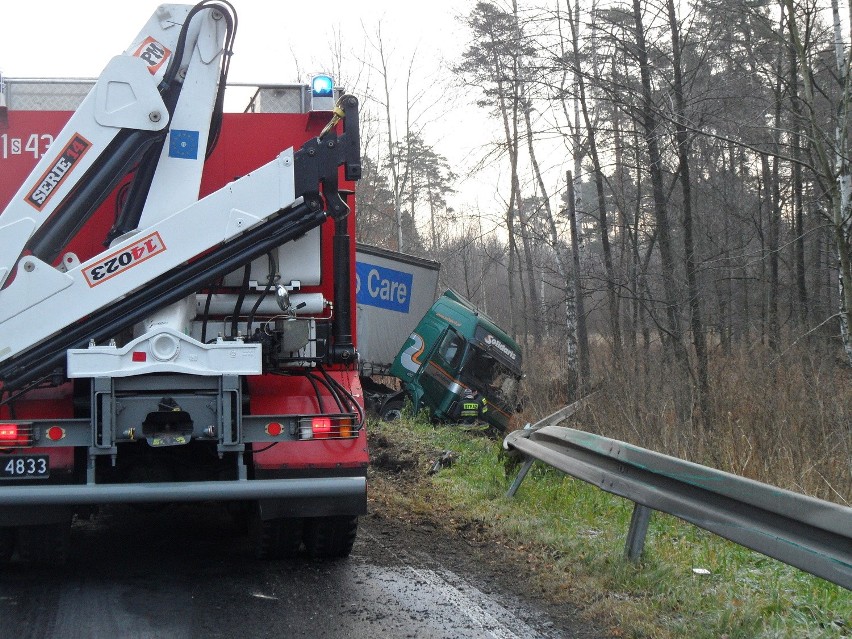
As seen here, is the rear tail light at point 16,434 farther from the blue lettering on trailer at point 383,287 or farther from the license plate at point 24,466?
the blue lettering on trailer at point 383,287

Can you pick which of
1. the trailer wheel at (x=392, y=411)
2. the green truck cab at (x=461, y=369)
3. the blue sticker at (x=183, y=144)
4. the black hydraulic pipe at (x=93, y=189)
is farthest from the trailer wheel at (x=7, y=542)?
the trailer wheel at (x=392, y=411)

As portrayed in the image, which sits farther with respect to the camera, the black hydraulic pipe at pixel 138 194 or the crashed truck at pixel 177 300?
the black hydraulic pipe at pixel 138 194

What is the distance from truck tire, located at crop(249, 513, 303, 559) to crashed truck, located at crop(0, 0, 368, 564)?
0.06ft

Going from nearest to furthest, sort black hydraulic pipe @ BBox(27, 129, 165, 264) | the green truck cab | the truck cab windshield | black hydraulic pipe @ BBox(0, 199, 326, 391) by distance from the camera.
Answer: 1. black hydraulic pipe @ BBox(0, 199, 326, 391)
2. black hydraulic pipe @ BBox(27, 129, 165, 264)
3. the green truck cab
4. the truck cab windshield

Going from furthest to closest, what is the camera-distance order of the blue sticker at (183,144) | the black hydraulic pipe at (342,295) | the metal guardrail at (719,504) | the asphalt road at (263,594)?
the black hydraulic pipe at (342,295)
the blue sticker at (183,144)
the asphalt road at (263,594)
the metal guardrail at (719,504)

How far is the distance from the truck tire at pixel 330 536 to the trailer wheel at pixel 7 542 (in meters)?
1.82

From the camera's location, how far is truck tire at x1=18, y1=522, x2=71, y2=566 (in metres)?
5.57

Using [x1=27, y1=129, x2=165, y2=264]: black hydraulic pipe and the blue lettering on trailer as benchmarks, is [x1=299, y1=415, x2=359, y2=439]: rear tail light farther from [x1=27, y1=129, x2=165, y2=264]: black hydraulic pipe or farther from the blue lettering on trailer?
the blue lettering on trailer

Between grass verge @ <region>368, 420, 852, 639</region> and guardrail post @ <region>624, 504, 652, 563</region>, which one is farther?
guardrail post @ <region>624, 504, 652, 563</region>

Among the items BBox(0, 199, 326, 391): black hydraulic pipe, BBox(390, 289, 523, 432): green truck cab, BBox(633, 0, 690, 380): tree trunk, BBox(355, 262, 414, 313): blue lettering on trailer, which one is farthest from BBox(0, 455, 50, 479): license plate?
BBox(355, 262, 414, 313): blue lettering on trailer

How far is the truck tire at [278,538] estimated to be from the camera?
585 centimetres

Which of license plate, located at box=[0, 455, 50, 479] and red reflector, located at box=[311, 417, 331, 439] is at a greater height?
red reflector, located at box=[311, 417, 331, 439]

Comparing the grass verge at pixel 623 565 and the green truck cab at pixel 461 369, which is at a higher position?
the green truck cab at pixel 461 369

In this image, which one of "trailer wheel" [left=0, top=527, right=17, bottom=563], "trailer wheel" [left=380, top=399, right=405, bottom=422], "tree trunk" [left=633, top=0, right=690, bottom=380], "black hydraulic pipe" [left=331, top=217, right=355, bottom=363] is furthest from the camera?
"trailer wheel" [left=380, top=399, right=405, bottom=422]
